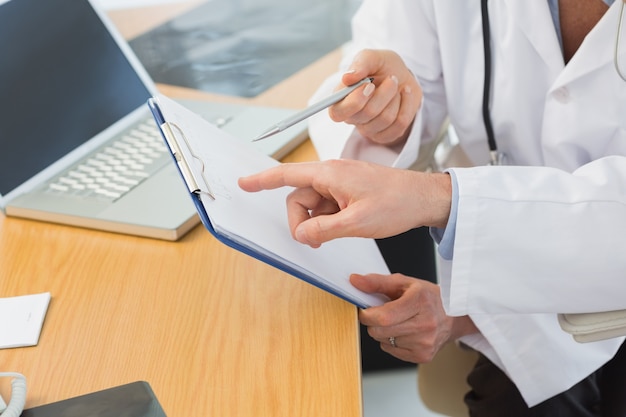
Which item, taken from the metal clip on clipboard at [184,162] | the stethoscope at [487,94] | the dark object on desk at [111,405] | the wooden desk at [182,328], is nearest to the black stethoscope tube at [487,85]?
the stethoscope at [487,94]

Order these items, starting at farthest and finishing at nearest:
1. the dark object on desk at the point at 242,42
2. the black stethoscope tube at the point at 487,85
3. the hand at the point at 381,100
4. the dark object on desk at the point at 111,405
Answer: the dark object on desk at the point at 242,42
the black stethoscope tube at the point at 487,85
the hand at the point at 381,100
the dark object on desk at the point at 111,405

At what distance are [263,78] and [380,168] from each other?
620mm

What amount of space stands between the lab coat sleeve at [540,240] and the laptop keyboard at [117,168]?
453 mm

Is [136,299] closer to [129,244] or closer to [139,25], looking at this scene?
[129,244]

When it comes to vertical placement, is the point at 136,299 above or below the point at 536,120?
above

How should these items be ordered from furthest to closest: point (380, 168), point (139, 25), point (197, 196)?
1. point (139, 25)
2. point (380, 168)
3. point (197, 196)

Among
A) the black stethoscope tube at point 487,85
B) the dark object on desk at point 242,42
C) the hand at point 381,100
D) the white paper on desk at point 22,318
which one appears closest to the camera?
the white paper on desk at point 22,318

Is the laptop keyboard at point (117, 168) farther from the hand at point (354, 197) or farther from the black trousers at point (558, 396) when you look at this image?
the black trousers at point (558, 396)

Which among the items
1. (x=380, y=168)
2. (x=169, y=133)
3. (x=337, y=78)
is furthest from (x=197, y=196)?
(x=337, y=78)

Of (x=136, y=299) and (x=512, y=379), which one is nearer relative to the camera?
(x=136, y=299)

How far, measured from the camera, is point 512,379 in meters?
1.03

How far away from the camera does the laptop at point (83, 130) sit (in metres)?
1.00

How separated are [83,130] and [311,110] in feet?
1.25

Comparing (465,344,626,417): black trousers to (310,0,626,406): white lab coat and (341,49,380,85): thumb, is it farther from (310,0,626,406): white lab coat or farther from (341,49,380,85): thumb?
(341,49,380,85): thumb
